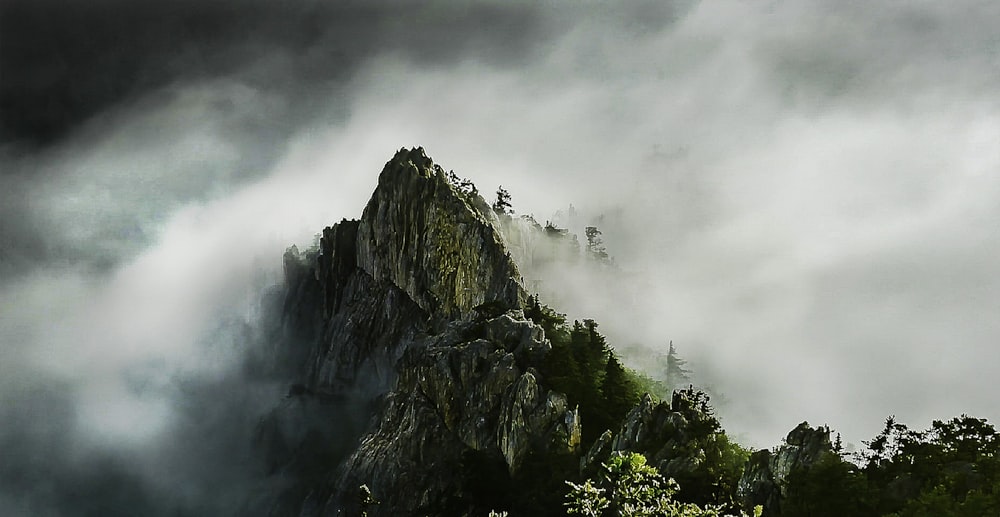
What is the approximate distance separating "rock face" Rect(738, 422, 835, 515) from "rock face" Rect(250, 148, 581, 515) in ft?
90.6

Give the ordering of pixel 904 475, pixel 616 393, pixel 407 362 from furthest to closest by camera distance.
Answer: pixel 407 362 → pixel 616 393 → pixel 904 475

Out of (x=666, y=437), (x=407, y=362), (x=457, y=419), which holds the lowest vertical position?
(x=666, y=437)

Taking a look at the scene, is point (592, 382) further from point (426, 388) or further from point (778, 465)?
point (778, 465)

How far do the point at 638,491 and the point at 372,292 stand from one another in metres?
131

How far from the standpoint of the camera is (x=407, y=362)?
118m

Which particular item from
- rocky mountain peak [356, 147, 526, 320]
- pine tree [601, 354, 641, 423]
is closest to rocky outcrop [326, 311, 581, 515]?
pine tree [601, 354, 641, 423]

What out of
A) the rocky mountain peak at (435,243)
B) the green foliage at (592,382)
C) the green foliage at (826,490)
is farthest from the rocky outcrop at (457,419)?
the green foliage at (826,490)

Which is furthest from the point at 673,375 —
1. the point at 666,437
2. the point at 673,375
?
the point at 666,437

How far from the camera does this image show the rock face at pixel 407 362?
322 ft

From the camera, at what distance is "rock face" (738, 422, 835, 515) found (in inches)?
2286

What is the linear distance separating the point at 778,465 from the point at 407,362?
70123 millimetres

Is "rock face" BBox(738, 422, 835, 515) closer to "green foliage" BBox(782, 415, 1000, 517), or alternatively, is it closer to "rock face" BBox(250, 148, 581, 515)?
"green foliage" BBox(782, 415, 1000, 517)

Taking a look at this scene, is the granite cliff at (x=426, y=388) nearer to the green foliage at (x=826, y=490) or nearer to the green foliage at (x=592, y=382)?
the green foliage at (x=592, y=382)

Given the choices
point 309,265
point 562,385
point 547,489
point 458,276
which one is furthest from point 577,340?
point 309,265
